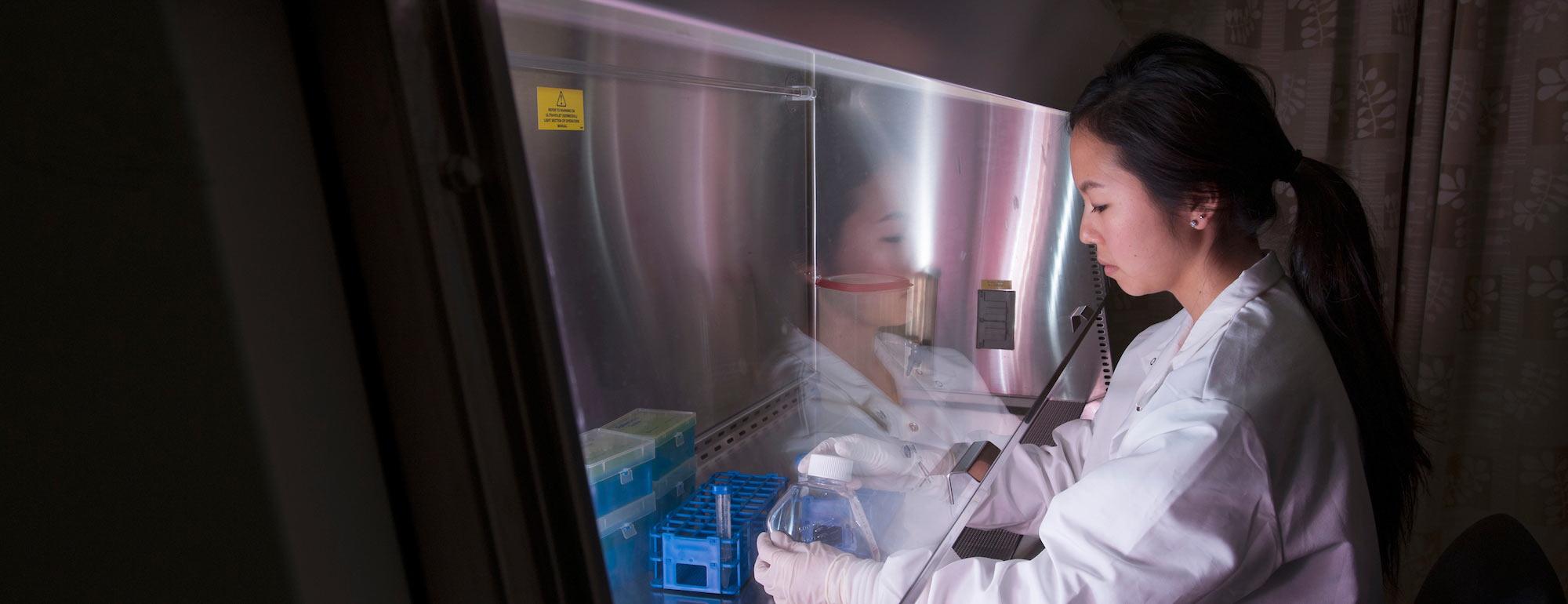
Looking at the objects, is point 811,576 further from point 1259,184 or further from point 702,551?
point 1259,184

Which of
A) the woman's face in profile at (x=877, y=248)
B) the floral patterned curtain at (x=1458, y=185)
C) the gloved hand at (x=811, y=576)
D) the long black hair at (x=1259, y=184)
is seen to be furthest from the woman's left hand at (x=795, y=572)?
the floral patterned curtain at (x=1458, y=185)

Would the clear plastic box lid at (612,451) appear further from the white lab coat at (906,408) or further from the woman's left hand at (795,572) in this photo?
the white lab coat at (906,408)

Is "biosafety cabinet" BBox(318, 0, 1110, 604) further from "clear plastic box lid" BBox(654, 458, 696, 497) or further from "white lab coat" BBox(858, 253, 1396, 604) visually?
"white lab coat" BBox(858, 253, 1396, 604)

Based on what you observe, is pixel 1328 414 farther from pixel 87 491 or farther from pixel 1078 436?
pixel 87 491

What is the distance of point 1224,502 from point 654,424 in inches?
24.4

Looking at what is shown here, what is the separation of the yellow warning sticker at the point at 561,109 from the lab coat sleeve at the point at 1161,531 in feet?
2.15

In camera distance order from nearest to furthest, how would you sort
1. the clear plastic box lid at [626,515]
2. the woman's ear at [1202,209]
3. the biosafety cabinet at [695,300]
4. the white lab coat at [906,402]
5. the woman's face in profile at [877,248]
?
1. the biosafety cabinet at [695,300]
2. the clear plastic box lid at [626,515]
3. the woman's ear at [1202,209]
4. the white lab coat at [906,402]
5. the woman's face in profile at [877,248]

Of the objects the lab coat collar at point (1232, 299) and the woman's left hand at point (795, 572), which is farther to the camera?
the lab coat collar at point (1232, 299)

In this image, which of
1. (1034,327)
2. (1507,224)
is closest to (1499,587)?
(1034,327)

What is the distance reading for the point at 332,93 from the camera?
30 cm

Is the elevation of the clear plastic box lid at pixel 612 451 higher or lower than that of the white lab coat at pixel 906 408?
higher

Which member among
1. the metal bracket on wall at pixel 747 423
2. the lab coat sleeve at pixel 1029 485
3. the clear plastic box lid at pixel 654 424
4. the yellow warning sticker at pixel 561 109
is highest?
the yellow warning sticker at pixel 561 109

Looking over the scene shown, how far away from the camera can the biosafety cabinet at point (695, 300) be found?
307 millimetres

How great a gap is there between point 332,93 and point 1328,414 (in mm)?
1009
